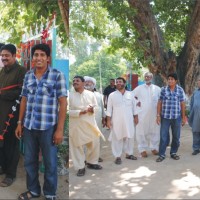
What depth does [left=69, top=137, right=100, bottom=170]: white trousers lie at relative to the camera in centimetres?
310

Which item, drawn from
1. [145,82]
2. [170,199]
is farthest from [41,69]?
[145,82]

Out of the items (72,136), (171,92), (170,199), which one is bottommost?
(170,199)

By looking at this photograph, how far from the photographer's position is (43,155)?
7.78 feet

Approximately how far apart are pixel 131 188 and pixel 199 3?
17.4 feet

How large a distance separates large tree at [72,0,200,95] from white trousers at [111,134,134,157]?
248 centimetres

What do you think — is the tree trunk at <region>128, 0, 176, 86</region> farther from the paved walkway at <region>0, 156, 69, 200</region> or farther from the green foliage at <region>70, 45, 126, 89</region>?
the paved walkway at <region>0, 156, 69, 200</region>

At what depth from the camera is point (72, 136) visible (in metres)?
3.10

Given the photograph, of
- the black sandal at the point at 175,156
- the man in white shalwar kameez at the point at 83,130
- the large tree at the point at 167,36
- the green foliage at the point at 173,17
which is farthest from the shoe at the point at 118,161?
the green foliage at the point at 173,17

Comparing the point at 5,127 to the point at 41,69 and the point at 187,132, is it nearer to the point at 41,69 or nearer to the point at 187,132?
the point at 41,69

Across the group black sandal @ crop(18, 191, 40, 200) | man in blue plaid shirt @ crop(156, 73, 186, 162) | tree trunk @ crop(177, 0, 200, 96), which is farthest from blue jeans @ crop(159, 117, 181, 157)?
tree trunk @ crop(177, 0, 200, 96)

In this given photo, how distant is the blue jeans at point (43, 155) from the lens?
232cm

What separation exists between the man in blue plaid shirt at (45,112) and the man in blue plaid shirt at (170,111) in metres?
1.98

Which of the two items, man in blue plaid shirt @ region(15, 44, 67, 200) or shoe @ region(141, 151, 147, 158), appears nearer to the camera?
man in blue plaid shirt @ region(15, 44, 67, 200)

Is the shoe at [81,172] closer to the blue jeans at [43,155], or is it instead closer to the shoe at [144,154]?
the blue jeans at [43,155]
